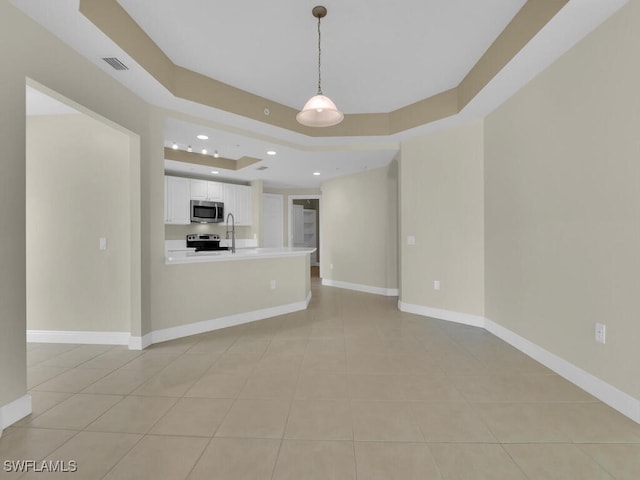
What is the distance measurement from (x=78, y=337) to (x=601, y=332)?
4.78 meters

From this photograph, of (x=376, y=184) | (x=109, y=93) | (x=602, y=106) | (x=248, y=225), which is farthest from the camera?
(x=248, y=225)

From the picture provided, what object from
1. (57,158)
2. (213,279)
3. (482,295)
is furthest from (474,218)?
(57,158)

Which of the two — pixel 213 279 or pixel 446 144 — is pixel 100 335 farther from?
pixel 446 144

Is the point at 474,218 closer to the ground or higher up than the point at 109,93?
closer to the ground

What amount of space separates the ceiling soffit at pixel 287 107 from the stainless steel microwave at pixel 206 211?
3.02m

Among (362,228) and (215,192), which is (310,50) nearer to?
(362,228)

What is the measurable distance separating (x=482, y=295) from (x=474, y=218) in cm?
99

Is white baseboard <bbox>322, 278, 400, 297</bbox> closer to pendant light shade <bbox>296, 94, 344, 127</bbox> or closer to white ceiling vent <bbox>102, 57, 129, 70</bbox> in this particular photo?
pendant light shade <bbox>296, 94, 344, 127</bbox>

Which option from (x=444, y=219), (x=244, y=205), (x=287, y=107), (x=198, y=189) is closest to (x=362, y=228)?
(x=444, y=219)

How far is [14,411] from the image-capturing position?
175cm

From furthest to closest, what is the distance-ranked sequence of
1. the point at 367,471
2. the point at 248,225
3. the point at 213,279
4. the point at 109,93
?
1. the point at 248,225
2. the point at 213,279
3. the point at 109,93
4. the point at 367,471

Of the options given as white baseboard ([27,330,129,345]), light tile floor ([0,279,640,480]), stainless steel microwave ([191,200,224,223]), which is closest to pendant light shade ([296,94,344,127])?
light tile floor ([0,279,640,480])

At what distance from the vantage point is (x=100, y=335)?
308 centimetres

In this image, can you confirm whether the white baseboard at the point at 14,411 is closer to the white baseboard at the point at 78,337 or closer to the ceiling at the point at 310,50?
the white baseboard at the point at 78,337
